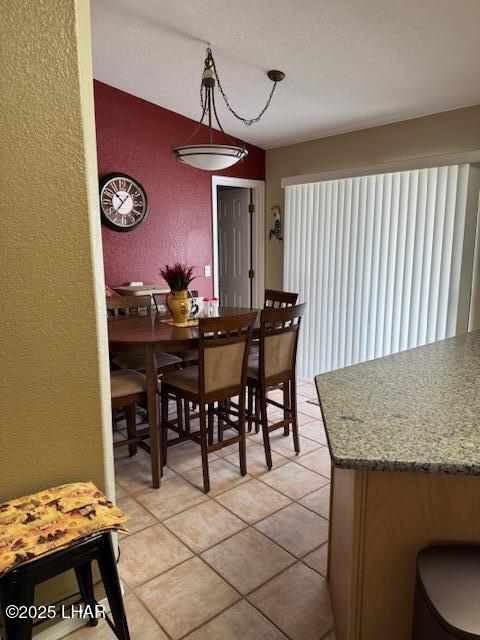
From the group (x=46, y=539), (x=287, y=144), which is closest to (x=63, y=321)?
(x=46, y=539)

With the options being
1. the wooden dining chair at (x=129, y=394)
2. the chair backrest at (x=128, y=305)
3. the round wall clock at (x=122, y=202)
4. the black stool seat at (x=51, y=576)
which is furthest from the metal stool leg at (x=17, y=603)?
the round wall clock at (x=122, y=202)

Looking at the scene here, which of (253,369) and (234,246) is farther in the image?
(234,246)

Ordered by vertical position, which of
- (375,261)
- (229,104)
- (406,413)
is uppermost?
(229,104)

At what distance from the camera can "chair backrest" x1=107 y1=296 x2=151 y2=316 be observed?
3424 millimetres

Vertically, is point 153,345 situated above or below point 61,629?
above

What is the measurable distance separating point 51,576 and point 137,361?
2.02m

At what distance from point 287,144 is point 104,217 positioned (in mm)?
2111

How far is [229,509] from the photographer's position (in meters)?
2.38

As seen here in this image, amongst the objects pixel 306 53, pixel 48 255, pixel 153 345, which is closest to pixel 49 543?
pixel 48 255

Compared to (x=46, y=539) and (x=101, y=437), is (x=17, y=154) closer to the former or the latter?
(x=101, y=437)

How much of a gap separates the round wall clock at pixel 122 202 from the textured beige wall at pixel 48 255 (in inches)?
96.6

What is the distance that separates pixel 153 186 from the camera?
414cm

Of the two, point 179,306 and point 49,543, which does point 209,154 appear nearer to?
point 179,306

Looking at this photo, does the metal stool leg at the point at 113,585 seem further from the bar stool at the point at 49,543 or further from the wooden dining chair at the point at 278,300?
the wooden dining chair at the point at 278,300
